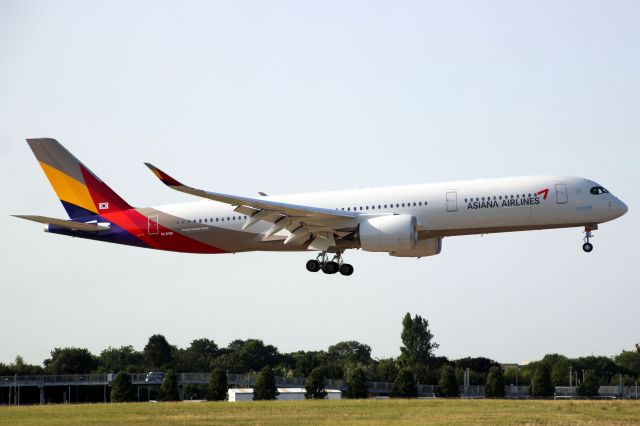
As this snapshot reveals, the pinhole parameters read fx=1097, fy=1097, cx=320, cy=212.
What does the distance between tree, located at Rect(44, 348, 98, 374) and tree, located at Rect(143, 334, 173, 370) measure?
1426cm

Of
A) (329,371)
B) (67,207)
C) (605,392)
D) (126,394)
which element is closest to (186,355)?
(329,371)

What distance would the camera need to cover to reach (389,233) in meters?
52.0

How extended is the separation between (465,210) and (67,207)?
922 inches

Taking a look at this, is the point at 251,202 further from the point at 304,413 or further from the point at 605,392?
the point at 605,392

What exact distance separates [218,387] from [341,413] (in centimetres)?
2786

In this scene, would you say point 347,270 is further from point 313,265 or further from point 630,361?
point 630,361

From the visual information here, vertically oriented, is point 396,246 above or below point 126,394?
above

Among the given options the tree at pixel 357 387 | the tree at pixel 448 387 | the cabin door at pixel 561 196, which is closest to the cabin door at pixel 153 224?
the cabin door at pixel 561 196

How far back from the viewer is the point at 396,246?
171ft

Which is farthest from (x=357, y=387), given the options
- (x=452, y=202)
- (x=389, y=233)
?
(x=452, y=202)

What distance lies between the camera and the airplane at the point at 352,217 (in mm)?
51438

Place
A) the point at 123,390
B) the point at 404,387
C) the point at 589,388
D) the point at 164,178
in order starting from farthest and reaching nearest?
the point at 589,388, the point at 404,387, the point at 123,390, the point at 164,178

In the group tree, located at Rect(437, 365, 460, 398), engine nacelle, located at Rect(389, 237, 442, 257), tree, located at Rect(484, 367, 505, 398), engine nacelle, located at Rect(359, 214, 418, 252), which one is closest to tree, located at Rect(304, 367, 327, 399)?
tree, located at Rect(437, 365, 460, 398)

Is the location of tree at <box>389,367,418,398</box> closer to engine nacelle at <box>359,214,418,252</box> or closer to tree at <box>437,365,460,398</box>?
tree at <box>437,365,460,398</box>
